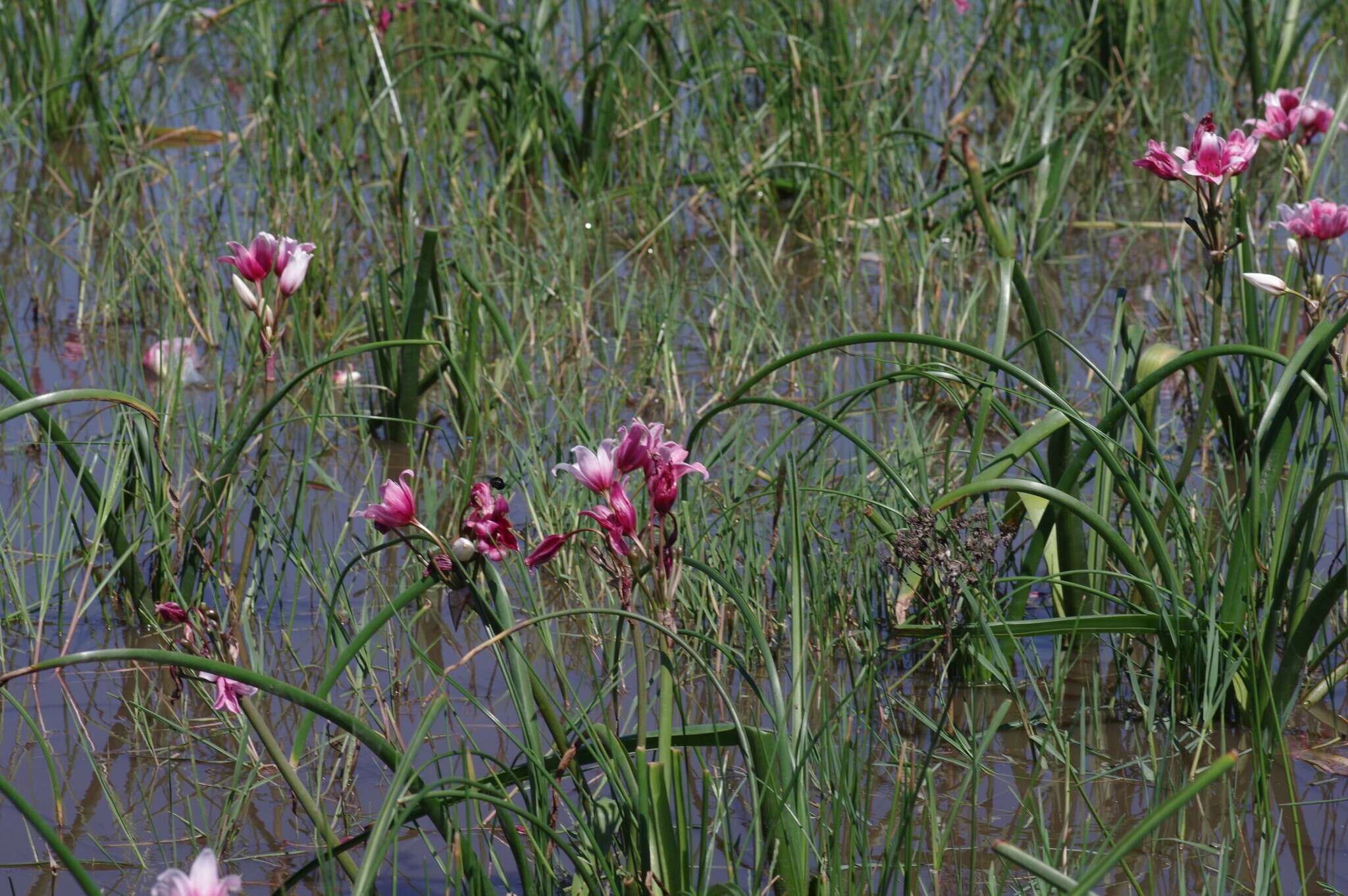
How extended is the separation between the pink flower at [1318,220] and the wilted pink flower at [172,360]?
172 centimetres

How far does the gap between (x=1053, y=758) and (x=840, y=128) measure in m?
2.60

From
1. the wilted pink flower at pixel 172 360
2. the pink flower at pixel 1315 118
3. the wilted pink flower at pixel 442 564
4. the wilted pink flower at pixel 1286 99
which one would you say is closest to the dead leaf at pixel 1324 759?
the wilted pink flower at pixel 442 564

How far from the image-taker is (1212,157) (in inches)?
77.1

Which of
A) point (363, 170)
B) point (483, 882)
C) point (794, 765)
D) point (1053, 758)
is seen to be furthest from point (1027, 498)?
point (363, 170)

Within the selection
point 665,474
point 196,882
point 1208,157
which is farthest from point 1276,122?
point 196,882

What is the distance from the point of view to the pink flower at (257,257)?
1818mm

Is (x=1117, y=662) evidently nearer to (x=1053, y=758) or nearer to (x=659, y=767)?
(x=1053, y=758)

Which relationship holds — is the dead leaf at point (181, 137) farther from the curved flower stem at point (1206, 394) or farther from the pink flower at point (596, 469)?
the pink flower at point (596, 469)

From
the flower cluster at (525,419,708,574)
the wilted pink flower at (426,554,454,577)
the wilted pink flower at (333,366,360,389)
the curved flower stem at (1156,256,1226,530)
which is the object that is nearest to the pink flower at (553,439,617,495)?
the flower cluster at (525,419,708,574)

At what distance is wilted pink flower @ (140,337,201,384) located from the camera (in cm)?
263

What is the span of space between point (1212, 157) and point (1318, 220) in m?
0.34

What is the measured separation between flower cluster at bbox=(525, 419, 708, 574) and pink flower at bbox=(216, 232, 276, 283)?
1.86ft

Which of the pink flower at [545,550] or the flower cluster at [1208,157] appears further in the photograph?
the flower cluster at [1208,157]

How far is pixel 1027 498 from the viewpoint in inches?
87.0
